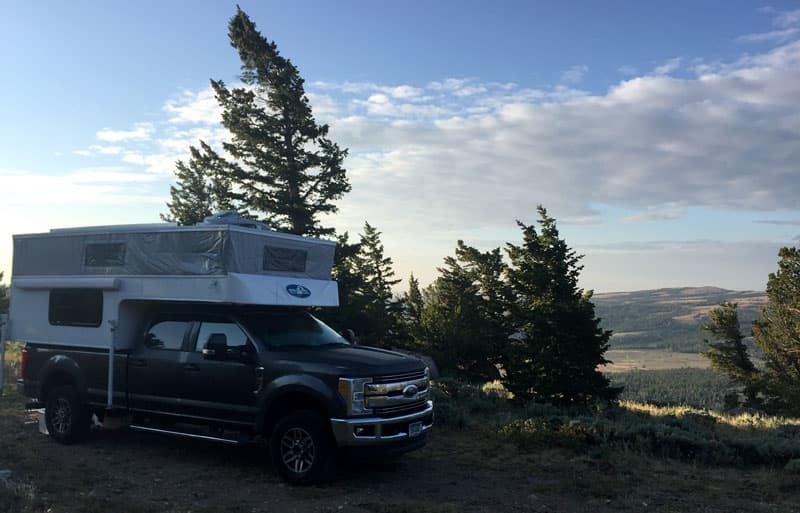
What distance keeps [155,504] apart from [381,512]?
8.33 ft

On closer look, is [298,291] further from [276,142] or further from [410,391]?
[276,142]

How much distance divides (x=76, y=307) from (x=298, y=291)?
387cm

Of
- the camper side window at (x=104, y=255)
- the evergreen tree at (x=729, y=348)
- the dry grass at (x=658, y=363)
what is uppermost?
the camper side window at (x=104, y=255)

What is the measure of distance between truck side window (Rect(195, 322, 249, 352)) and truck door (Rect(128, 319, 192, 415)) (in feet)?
0.85

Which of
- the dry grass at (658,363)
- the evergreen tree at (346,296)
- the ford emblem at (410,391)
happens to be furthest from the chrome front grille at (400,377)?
the dry grass at (658,363)

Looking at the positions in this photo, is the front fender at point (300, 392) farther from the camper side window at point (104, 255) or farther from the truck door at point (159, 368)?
the camper side window at point (104, 255)

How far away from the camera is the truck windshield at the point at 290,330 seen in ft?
29.2

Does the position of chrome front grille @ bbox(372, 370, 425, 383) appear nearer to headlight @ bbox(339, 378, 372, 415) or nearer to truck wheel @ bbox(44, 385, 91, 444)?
headlight @ bbox(339, 378, 372, 415)

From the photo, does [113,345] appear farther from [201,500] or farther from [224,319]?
[201,500]

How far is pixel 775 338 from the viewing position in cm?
4172

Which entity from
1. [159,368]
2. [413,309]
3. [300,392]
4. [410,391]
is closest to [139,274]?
[159,368]

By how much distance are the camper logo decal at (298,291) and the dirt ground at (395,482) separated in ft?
7.98

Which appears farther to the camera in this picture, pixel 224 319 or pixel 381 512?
pixel 224 319

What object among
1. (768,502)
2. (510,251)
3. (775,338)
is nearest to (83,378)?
(768,502)
